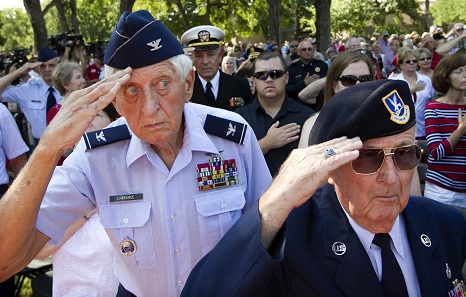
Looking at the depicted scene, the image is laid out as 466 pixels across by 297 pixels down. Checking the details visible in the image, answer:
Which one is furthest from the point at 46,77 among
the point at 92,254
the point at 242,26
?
the point at 242,26

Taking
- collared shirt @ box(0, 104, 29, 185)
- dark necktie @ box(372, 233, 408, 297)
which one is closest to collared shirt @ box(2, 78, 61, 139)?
collared shirt @ box(0, 104, 29, 185)

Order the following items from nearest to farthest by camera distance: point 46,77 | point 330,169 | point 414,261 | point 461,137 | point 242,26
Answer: point 330,169 < point 414,261 < point 461,137 < point 46,77 < point 242,26

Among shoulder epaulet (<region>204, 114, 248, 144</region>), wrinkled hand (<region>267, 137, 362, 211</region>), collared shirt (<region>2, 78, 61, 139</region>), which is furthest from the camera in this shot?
collared shirt (<region>2, 78, 61, 139</region>)

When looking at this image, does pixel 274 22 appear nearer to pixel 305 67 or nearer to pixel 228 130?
pixel 305 67

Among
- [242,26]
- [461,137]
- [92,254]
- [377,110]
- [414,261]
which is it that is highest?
[377,110]

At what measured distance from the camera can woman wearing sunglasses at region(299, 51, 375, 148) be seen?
13.3ft

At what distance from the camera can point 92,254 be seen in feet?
10.4

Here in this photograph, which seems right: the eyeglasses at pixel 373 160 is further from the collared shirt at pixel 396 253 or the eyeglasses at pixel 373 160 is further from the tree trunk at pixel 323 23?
the tree trunk at pixel 323 23

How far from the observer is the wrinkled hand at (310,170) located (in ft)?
5.48

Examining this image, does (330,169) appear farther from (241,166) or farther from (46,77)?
(46,77)

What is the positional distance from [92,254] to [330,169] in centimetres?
191

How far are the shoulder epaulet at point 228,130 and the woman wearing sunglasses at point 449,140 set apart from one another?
2.80m

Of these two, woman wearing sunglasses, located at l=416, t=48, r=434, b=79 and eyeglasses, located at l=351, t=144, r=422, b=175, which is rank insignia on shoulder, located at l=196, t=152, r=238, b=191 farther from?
woman wearing sunglasses, located at l=416, t=48, r=434, b=79

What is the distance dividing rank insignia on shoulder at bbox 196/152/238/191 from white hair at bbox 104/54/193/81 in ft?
1.27
